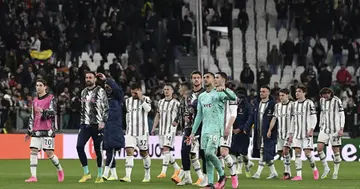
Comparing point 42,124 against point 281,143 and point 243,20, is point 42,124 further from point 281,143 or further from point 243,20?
point 243,20

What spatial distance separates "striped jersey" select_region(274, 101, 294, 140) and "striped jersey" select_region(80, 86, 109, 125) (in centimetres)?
506

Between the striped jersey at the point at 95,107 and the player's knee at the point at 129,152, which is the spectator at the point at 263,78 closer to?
the player's knee at the point at 129,152

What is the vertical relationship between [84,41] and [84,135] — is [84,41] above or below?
above

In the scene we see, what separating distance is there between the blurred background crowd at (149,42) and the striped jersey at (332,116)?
12.1 meters

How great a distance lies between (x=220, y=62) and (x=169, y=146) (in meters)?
20.4

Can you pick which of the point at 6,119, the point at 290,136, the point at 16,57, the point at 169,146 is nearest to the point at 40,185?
the point at 169,146

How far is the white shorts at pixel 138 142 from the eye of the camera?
2397 centimetres

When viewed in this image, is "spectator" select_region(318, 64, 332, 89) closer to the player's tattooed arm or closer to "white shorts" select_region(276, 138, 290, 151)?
"white shorts" select_region(276, 138, 290, 151)

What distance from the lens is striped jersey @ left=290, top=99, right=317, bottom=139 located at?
25.6 m

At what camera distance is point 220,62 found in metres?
44.9

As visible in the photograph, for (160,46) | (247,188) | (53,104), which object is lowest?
(247,188)

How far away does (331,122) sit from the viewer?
26109 mm

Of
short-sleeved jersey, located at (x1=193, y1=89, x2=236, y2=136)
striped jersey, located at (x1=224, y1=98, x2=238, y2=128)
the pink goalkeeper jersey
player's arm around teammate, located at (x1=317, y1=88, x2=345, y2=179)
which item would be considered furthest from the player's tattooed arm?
player's arm around teammate, located at (x1=317, y1=88, x2=345, y2=179)

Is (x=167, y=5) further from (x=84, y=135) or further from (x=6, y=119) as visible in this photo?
(x=84, y=135)
